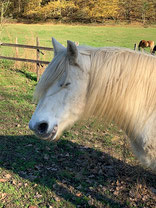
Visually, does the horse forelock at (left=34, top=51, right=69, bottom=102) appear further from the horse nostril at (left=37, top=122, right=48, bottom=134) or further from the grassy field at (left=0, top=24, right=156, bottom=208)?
the grassy field at (left=0, top=24, right=156, bottom=208)

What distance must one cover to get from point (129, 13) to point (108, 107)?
42969 mm

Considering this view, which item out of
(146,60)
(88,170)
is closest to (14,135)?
(88,170)

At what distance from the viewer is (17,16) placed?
147ft

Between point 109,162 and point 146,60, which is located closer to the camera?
point 146,60

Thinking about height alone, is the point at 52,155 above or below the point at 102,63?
below

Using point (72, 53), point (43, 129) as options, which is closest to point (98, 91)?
point (72, 53)

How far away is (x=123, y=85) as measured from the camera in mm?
1918

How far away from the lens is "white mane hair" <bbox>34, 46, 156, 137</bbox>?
6.30 feet

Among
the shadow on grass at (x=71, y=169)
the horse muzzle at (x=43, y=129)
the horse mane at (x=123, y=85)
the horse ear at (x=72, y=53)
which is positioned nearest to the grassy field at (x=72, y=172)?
the shadow on grass at (x=71, y=169)

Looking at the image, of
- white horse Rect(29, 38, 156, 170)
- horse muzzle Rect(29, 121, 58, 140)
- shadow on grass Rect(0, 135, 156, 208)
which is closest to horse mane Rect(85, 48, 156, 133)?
white horse Rect(29, 38, 156, 170)

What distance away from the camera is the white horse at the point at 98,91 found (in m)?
1.88

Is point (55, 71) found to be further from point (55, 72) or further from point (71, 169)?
point (71, 169)

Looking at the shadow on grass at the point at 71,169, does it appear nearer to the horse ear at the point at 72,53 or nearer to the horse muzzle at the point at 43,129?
the horse muzzle at the point at 43,129

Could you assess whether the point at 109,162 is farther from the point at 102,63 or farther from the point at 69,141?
the point at 102,63
